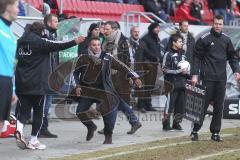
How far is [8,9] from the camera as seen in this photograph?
25.0ft

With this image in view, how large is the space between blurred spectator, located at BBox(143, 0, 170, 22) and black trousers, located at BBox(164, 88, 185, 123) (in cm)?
803

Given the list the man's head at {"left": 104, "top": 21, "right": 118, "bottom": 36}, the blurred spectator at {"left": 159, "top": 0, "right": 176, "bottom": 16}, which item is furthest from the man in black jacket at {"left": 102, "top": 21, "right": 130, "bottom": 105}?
the blurred spectator at {"left": 159, "top": 0, "right": 176, "bottom": 16}

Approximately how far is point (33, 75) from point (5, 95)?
3127 millimetres

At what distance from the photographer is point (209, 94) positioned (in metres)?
11.7

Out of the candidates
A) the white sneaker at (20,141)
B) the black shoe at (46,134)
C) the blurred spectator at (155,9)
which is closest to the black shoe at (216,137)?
the black shoe at (46,134)

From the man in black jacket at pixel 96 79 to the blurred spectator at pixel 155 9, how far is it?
9.66m

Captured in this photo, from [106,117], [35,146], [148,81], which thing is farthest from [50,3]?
[35,146]

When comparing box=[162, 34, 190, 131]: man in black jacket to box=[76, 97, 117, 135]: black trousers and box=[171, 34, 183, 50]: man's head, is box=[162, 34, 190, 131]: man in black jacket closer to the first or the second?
box=[171, 34, 183, 50]: man's head

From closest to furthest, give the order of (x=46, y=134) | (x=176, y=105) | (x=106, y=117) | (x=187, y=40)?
1. (x=106, y=117)
2. (x=46, y=134)
3. (x=176, y=105)
4. (x=187, y=40)

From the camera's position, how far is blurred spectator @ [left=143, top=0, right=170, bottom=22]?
21.4 metres

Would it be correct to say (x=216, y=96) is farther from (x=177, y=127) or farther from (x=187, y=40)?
(x=187, y=40)

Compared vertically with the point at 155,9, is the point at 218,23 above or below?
above

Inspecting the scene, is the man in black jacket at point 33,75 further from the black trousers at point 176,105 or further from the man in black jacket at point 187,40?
the man in black jacket at point 187,40

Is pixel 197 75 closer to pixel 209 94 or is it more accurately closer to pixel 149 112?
pixel 209 94
